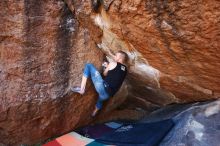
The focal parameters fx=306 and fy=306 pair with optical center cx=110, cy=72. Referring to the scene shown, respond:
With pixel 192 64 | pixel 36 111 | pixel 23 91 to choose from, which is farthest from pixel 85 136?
pixel 192 64

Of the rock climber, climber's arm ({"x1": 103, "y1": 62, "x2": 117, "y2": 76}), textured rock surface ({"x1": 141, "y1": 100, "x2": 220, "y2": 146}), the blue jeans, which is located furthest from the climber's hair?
textured rock surface ({"x1": 141, "y1": 100, "x2": 220, "y2": 146})

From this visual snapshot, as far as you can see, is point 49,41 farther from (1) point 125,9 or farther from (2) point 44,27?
(1) point 125,9

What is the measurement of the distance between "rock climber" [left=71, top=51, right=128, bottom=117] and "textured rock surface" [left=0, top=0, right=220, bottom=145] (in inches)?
4.1

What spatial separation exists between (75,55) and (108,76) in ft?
1.59

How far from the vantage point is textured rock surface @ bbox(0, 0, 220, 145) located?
2.95 metres

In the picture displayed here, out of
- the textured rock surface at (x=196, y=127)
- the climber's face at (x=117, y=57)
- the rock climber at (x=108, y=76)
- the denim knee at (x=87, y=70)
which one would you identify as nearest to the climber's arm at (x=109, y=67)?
the rock climber at (x=108, y=76)

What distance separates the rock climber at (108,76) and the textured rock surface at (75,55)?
0.10m

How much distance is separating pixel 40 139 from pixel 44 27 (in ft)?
4.54

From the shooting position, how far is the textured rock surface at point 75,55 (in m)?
2.95

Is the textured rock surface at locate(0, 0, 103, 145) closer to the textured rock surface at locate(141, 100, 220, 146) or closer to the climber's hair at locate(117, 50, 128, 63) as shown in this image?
the climber's hair at locate(117, 50, 128, 63)

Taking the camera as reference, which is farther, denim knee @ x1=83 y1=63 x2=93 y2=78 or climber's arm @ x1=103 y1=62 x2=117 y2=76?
climber's arm @ x1=103 y1=62 x2=117 y2=76

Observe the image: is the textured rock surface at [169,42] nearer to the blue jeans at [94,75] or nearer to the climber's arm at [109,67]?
the climber's arm at [109,67]

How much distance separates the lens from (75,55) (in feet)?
12.2

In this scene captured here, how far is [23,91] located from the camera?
11.4 ft
